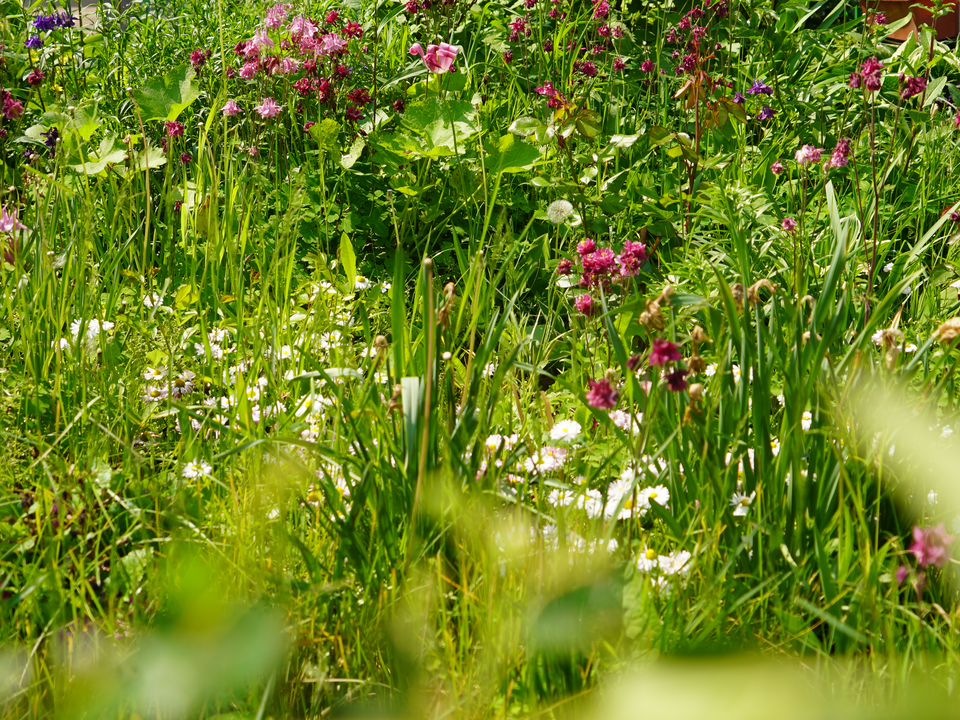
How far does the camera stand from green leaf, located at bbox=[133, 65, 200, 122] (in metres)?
2.90

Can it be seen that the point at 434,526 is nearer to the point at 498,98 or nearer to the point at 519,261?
the point at 519,261

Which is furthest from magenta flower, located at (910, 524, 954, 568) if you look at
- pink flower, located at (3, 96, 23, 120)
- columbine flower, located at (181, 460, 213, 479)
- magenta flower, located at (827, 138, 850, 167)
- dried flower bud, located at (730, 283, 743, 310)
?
pink flower, located at (3, 96, 23, 120)

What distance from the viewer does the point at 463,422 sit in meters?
1.40

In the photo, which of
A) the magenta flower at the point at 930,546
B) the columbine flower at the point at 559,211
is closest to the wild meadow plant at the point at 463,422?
the magenta flower at the point at 930,546

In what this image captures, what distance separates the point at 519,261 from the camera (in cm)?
254

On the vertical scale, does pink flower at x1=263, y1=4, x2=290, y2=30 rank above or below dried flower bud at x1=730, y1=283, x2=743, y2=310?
above

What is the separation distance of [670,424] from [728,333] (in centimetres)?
18

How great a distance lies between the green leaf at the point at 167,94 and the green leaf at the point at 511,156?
3.41ft

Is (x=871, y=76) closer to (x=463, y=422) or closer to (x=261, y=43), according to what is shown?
(x=463, y=422)

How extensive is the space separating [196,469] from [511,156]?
1501 mm

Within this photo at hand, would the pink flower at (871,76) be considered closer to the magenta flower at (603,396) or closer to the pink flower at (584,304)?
the pink flower at (584,304)

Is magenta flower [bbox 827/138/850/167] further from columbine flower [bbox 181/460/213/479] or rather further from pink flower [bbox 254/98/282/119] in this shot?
columbine flower [bbox 181/460/213/479]

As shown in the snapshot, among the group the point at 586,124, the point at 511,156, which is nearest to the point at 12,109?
the point at 511,156

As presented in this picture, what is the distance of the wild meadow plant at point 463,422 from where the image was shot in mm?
1108
